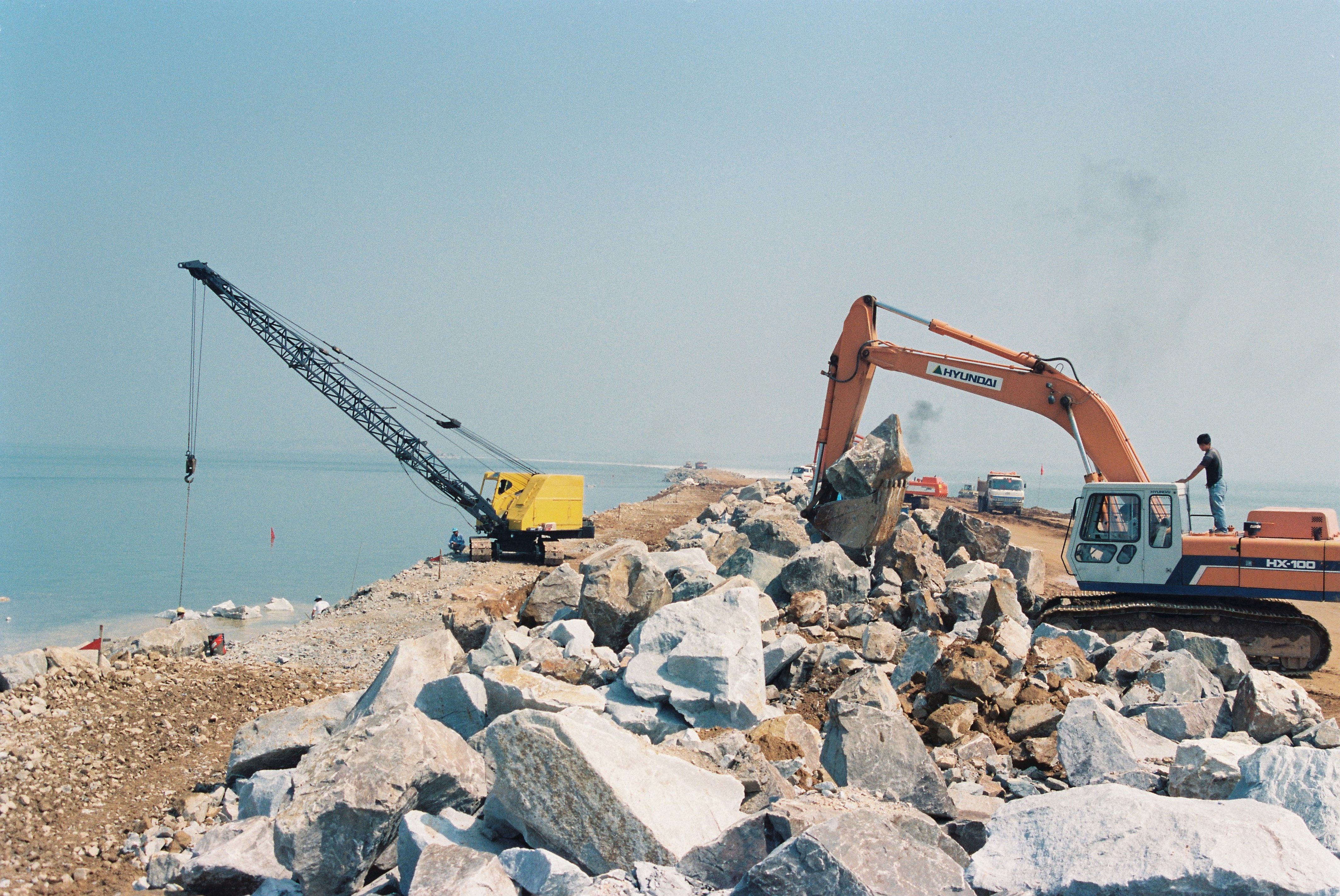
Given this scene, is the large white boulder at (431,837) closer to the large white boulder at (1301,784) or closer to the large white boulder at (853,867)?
the large white boulder at (853,867)

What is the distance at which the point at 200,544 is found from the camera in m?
31.8

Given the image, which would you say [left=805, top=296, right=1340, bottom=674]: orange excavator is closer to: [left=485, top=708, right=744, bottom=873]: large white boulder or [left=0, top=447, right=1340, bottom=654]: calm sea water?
[left=0, top=447, right=1340, bottom=654]: calm sea water

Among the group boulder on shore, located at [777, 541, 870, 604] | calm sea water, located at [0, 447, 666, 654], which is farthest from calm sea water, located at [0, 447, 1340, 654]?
boulder on shore, located at [777, 541, 870, 604]

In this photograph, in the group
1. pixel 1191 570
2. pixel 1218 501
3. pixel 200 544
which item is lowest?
pixel 200 544

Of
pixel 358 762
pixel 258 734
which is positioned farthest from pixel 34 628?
pixel 358 762

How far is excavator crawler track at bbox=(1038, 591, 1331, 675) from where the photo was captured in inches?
365

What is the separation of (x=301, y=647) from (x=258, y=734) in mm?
6409

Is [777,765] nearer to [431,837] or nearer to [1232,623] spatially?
[431,837]

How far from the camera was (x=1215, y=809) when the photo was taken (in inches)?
136

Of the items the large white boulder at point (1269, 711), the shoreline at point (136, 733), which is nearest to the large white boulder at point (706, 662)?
the large white boulder at point (1269, 711)

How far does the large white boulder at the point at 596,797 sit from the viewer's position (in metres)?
3.83

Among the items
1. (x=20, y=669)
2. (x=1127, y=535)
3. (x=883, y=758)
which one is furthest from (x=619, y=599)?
(x=20, y=669)

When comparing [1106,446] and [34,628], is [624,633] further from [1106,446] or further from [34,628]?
[34,628]

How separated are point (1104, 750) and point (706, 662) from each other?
240 centimetres
